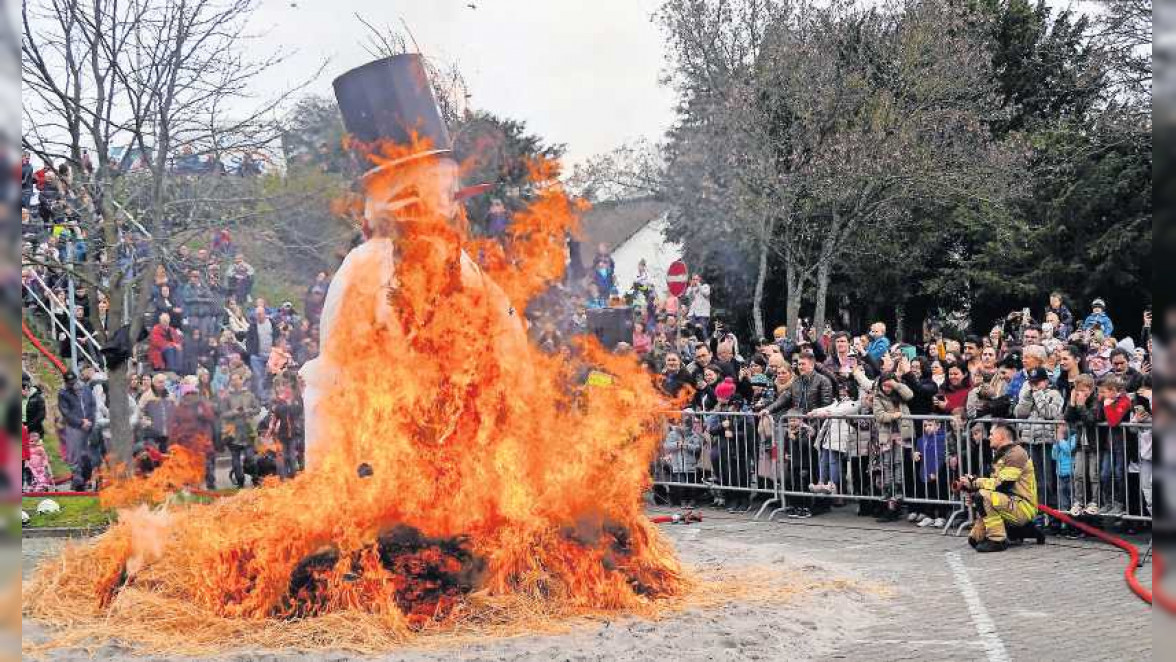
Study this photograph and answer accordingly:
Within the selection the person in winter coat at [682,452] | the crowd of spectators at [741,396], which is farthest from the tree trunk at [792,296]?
the person in winter coat at [682,452]

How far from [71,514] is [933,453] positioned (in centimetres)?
1054

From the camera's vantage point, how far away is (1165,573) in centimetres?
135

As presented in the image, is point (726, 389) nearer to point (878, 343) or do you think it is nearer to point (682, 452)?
point (682, 452)

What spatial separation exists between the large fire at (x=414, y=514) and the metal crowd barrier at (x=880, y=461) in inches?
172

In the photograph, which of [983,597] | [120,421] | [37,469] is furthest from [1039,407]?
[37,469]

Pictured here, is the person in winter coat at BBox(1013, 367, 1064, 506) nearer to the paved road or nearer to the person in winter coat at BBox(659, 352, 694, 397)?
the paved road

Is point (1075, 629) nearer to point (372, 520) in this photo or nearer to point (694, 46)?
point (372, 520)

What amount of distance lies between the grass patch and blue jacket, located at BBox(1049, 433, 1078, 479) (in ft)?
34.8

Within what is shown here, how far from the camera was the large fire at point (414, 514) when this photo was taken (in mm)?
8688

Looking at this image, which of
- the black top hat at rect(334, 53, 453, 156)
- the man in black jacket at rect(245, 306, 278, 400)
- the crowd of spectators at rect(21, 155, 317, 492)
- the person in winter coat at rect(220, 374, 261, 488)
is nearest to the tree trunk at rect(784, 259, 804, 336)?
the crowd of spectators at rect(21, 155, 317, 492)

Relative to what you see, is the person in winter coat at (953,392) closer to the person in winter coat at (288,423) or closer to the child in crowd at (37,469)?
the person in winter coat at (288,423)

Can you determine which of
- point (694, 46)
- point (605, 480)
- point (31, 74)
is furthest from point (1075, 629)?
point (694, 46)

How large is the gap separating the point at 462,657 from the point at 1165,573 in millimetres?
6852

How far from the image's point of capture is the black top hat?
942cm
